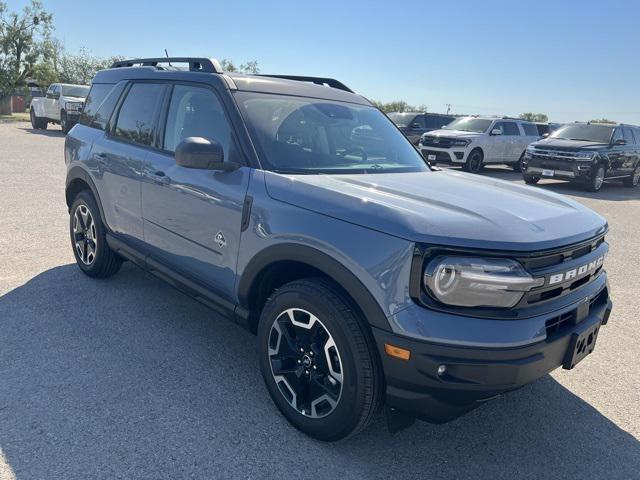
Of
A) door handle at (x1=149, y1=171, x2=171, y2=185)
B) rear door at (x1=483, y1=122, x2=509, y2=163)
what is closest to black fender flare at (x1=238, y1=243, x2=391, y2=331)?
door handle at (x1=149, y1=171, x2=171, y2=185)

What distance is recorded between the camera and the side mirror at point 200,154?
2863 millimetres

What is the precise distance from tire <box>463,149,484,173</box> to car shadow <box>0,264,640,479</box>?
13.4 meters

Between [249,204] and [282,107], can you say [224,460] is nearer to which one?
[249,204]

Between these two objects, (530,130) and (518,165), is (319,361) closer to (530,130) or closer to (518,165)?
(518,165)

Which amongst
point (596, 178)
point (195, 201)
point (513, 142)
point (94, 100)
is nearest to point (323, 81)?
point (195, 201)

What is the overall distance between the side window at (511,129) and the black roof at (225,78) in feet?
49.1

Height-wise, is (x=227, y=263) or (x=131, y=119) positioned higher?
(x=131, y=119)

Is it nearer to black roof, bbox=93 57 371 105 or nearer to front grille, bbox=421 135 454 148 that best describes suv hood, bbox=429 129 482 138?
front grille, bbox=421 135 454 148

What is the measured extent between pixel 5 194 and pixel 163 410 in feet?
23.6

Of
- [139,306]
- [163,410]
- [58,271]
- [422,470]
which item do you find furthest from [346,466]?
[58,271]

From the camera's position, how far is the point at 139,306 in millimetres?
4277

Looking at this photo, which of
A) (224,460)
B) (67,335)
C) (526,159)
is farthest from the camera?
(526,159)

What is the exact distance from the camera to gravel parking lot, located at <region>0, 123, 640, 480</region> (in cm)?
→ 250

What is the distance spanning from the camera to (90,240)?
4.71 m
